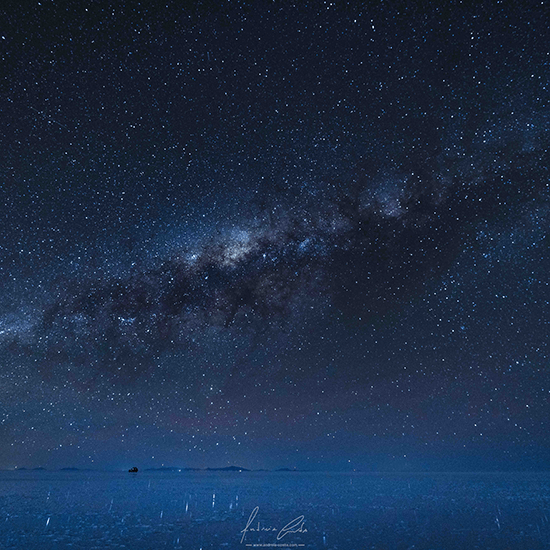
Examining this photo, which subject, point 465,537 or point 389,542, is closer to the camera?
point 389,542

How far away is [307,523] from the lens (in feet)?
98.3

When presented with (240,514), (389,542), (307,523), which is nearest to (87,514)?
(240,514)

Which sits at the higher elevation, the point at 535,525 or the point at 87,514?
the point at 87,514

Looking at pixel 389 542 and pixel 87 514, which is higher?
pixel 87 514

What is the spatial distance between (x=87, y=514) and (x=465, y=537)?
96.7 feet

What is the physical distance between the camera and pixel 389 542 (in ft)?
74.5

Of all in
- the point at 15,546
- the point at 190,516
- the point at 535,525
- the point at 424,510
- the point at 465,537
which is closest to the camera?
the point at 15,546

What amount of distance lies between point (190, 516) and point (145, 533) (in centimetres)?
1023

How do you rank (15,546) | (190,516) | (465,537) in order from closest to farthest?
(15,546)
(465,537)
(190,516)

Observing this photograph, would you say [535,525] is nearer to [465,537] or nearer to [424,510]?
[465,537]

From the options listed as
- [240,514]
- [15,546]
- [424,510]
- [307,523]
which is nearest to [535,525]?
[424,510]

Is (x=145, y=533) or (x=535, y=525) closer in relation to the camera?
(x=145, y=533)

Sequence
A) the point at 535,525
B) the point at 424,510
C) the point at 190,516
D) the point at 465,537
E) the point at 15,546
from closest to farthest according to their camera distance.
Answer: the point at 15,546 → the point at 465,537 → the point at 535,525 → the point at 190,516 → the point at 424,510

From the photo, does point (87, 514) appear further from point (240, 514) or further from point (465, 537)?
point (465, 537)
